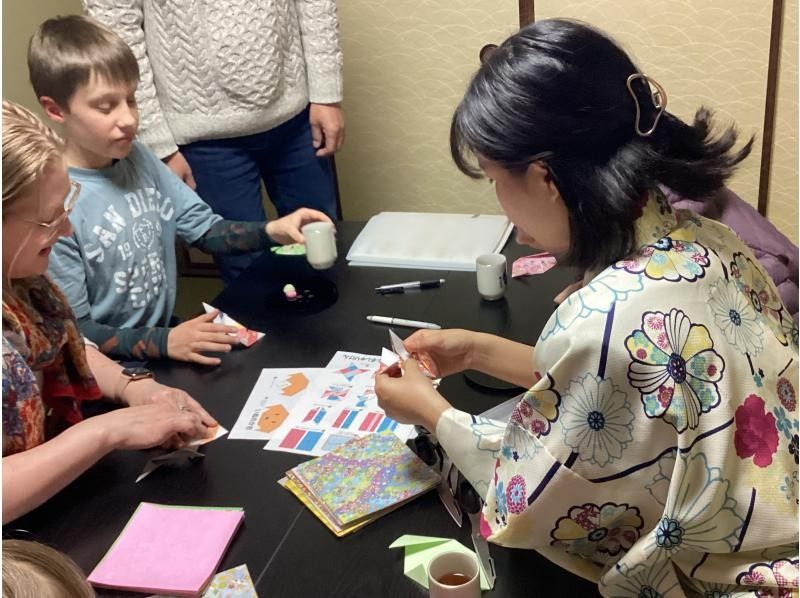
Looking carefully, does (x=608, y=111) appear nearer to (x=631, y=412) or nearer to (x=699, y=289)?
(x=699, y=289)

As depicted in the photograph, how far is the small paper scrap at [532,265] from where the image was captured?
1.75 m

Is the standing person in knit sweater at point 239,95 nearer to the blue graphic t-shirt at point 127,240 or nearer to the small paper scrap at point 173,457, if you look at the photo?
the blue graphic t-shirt at point 127,240

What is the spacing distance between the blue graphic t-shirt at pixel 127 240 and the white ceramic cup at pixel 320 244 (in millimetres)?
314

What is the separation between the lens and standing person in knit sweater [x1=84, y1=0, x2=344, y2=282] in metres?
2.11

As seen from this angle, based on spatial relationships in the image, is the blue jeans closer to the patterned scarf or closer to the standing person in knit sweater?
the standing person in knit sweater

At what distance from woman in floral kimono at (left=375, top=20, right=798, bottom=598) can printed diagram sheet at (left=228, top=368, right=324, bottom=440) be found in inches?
15.3

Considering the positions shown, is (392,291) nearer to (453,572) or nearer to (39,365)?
(39,365)

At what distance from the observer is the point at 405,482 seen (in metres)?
1.10

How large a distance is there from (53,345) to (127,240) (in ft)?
Answer: 1.74

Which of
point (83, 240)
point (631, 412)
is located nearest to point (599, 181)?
point (631, 412)

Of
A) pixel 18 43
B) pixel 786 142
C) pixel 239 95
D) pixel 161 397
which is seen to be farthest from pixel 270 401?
pixel 786 142

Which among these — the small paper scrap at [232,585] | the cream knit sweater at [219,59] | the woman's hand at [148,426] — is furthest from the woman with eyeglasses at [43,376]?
the cream knit sweater at [219,59]

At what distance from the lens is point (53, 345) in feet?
A: 4.21

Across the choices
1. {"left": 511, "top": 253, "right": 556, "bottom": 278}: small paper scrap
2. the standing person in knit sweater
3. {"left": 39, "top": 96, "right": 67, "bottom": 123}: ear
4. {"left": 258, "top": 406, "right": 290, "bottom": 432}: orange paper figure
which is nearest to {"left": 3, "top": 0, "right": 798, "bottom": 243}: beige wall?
the standing person in knit sweater
